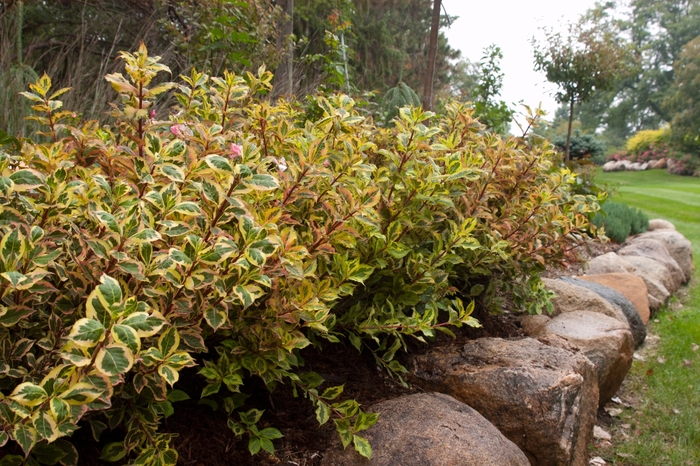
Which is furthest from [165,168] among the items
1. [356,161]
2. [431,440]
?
[431,440]

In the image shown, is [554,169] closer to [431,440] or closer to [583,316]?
[583,316]

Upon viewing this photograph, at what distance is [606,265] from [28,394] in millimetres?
5793

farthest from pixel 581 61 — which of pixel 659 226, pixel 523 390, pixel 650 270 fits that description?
pixel 523 390

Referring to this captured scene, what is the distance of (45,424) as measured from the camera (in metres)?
1.07

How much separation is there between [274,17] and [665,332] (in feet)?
19.4

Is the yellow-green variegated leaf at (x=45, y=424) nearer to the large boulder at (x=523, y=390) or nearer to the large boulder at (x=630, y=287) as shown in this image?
the large boulder at (x=523, y=390)

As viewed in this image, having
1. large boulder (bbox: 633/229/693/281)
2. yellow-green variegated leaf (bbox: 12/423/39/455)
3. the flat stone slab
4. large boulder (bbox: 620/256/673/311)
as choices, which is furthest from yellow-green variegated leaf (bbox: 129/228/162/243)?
large boulder (bbox: 633/229/693/281)

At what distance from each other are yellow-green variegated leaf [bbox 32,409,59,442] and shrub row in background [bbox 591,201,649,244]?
23.5ft

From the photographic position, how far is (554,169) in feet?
19.0

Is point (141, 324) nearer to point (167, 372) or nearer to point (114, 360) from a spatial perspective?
point (114, 360)

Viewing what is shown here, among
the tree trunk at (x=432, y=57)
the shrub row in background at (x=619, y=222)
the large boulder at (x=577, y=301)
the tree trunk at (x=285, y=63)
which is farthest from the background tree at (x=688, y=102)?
the large boulder at (x=577, y=301)

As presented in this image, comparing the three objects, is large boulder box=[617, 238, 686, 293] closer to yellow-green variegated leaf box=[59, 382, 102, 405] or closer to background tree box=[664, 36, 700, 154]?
yellow-green variegated leaf box=[59, 382, 102, 405]

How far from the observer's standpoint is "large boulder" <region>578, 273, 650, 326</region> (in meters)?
4.91

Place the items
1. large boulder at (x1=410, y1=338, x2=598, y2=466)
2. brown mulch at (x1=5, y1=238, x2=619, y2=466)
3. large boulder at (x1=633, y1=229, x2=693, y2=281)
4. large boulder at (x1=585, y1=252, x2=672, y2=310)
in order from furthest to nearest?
large boulder at (x1=633, y1=229, x2=693, y2=281) → large boulder at (x1=585, y1=252, x2=672, y2=310) → large boulder at (x1=410, y1=338, x2=598, y2=466) → brown mulch at (x1=5, y1=238, x2=619, y2=466)
